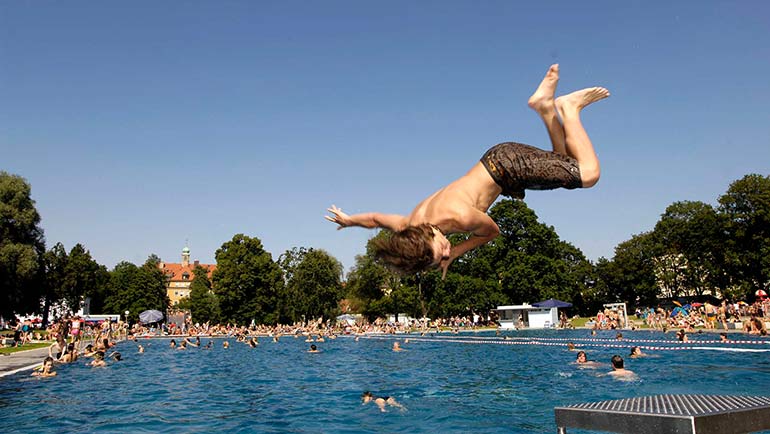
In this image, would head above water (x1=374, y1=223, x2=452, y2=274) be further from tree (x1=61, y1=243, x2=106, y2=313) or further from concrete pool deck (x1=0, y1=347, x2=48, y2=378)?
tree (x1=61, y1=243, x2=106, y2=313)

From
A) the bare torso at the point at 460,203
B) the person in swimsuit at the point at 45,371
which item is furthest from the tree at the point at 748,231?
the bare torso at the point at 460,203

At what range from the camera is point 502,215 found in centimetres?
6262

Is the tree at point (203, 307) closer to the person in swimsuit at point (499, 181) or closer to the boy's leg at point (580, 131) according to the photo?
the person in swimsuit at point (499, 181)

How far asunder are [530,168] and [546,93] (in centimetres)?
72

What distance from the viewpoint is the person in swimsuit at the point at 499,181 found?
13.8ft

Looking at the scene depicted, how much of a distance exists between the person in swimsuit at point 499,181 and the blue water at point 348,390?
756 centimetres

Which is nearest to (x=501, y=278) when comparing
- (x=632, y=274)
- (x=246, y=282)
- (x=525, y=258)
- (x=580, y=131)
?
(x=525, y=258)

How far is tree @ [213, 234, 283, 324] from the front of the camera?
201ft

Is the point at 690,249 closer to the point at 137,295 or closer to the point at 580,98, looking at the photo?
the point at 580,98

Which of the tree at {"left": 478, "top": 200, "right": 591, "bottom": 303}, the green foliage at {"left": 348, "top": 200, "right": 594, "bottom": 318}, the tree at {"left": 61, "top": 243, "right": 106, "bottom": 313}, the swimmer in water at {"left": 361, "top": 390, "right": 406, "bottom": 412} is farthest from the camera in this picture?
the tree at {"left": 61, "top": 243, "right": 106, "bottom": 313}

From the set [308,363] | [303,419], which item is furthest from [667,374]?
[308,363]

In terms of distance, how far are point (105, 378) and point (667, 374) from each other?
18.9m

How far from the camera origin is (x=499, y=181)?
4359 millimetres

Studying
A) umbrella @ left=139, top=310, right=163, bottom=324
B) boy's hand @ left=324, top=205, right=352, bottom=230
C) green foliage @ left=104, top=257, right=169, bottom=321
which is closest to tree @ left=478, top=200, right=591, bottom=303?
umbrella @ left=139, top=310, right=163, bottom=324
